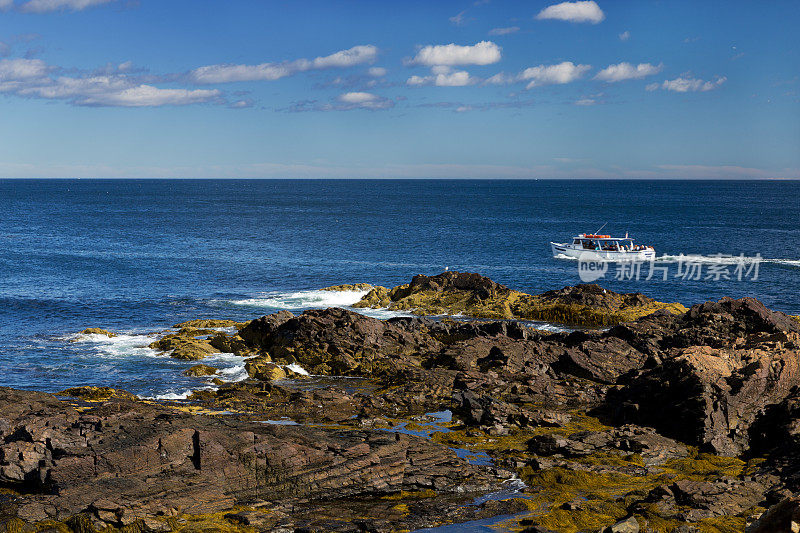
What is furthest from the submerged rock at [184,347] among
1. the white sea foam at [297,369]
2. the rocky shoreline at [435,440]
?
the white sea foam at [297,369]

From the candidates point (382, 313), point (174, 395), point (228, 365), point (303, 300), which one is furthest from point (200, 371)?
point (303, 300)

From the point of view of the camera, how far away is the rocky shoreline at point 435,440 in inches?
922

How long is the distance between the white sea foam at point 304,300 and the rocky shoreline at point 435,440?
860 inches

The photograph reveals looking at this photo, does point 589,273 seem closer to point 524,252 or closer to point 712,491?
point 524,252

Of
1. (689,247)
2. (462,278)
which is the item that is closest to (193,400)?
(462,278)

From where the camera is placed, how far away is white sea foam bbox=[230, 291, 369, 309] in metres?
69.3

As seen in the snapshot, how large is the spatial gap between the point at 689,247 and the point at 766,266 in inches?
1055

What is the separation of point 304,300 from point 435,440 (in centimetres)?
4278

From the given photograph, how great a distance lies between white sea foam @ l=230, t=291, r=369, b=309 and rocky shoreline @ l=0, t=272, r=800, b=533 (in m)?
21.8

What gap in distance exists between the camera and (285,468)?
84.4 feet

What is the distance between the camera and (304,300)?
7231 centimetres

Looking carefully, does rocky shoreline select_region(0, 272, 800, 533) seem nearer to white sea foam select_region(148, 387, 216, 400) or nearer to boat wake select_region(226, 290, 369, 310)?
white sea foam select_region(148, 387, 216, 400)

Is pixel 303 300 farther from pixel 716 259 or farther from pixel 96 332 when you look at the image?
pixel 716 259

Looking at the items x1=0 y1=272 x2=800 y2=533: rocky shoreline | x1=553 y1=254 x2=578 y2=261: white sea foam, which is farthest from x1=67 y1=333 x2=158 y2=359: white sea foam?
x1=553 y1=254 x2=578 y2=261: white sea foam
